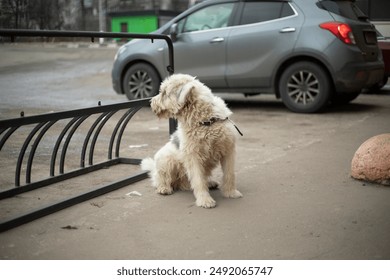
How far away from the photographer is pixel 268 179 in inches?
199

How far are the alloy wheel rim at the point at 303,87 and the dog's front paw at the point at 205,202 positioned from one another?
16.9 feet

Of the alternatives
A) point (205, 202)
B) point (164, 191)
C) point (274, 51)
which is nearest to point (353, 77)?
point (274, 51)

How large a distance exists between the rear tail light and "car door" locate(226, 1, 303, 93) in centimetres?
57

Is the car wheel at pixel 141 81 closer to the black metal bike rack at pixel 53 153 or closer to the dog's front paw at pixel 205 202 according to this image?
the black metal bike rack at pixel 53 153

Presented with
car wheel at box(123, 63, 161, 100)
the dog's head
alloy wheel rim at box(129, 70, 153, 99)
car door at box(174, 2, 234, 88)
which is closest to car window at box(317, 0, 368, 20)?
car door at box(174, 2, 234, 88)

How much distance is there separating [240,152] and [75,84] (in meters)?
9.60

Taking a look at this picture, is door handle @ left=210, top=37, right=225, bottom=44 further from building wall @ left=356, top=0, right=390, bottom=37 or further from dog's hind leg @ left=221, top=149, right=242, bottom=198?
dog's hind leg @ left=221, top=149, right=242, bottom=198

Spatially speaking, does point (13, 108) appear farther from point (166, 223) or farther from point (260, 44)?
point (166, 223)

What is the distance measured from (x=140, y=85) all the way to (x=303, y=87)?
3370mm

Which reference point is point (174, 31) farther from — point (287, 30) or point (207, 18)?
point (287, 30)

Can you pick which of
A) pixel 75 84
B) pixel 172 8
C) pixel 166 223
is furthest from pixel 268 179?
pixel 172 8

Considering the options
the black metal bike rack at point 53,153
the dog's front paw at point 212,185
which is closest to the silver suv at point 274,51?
the black metal bike rack at point 53,153

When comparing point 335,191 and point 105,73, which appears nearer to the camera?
point 335,191

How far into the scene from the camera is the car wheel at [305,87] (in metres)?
8.68
